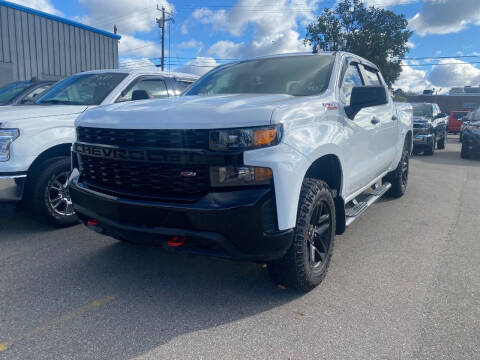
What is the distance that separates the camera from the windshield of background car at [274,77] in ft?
12.0

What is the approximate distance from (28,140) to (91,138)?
137 cm

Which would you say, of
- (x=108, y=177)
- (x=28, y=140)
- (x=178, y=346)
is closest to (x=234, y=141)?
(x=108, y=177)

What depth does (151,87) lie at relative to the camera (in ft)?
18.5

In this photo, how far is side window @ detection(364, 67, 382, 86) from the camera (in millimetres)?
4772

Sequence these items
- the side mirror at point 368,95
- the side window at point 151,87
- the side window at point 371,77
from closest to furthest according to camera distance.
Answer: the side mirror at point 368,95 → the side window at point 371,77 → the side window at point 151,87

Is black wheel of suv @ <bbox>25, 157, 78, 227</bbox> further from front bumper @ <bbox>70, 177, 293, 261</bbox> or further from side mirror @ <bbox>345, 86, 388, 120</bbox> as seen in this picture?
side mirror @ <bbox>345, 86, 388, 120</bbox>

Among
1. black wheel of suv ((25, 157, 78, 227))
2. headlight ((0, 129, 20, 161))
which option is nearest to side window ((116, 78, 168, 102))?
black wheel of suv ((25, 157, 78, 227))

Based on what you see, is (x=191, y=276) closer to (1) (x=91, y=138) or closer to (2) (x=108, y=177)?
(2) (x=108, y=177)

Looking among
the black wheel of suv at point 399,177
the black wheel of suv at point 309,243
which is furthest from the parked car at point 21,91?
the black wheel of suv at point 399,177

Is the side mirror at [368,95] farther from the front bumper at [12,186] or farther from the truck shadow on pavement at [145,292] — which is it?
the front bumper at [12,186]

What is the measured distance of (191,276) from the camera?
336cm

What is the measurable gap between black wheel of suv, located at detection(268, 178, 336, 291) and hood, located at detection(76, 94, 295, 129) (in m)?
0.66

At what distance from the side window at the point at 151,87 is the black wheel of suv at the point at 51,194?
4.30 feet

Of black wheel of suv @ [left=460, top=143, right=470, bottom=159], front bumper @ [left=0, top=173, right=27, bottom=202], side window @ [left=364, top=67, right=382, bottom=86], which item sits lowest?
black wheel of suv @ [left=460, top=143, right=470, bottom=159]
